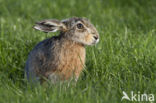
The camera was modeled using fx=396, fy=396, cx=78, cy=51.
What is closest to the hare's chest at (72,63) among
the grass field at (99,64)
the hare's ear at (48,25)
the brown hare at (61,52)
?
the brown hare at (61,52)

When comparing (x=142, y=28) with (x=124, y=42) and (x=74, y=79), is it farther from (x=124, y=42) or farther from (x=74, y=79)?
(x=74, y=79)

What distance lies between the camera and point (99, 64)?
5883 mm

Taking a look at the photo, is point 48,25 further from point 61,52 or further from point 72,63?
point 72,63

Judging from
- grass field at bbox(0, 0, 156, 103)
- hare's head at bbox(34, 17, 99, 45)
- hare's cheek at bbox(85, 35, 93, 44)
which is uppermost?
hare's head at bbox(34, 17, 99, 45)

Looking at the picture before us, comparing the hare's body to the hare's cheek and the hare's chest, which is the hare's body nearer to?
the hare's chest

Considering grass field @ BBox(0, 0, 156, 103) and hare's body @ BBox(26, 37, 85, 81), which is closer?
grass field @ BBox(0, 0, 156, 103)

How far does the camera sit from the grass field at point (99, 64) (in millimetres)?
4797

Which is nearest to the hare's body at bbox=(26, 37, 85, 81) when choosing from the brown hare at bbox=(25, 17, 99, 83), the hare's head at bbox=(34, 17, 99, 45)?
the brown hare at bbox=(25, 17, 99, 83)

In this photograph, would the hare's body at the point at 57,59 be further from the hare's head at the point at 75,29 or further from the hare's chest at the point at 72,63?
the hare's head at the point at 75,29

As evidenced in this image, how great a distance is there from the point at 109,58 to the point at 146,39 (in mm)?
1141

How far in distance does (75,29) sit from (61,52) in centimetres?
47

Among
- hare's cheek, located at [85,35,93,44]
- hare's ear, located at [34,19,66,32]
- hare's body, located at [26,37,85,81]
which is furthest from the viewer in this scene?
hare's cheek, located at [85,35,93,44]

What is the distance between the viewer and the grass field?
15.7 feet

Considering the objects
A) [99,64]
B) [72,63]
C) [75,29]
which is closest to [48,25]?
[75,29]
